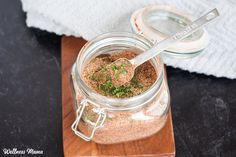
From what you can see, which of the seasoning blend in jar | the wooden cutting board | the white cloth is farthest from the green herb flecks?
the white cloth

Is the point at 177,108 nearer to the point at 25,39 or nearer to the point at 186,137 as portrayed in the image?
the point at 186,137

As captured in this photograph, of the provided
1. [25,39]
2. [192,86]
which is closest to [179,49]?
[192,86]

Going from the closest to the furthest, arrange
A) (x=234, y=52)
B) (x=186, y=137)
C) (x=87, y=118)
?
1. (x=87, y=118)
2. (x=186, y=137)
3. (x=234, y=52)

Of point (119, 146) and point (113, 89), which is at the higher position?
point (113, 89)

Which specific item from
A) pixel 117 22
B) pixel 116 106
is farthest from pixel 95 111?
pixel 117 22

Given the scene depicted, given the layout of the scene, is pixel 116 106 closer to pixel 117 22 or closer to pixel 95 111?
pixel 95 111

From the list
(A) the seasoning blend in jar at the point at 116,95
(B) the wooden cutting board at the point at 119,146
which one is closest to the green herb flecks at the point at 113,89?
(A) the seasoning blend in jar at the point at 116,95
